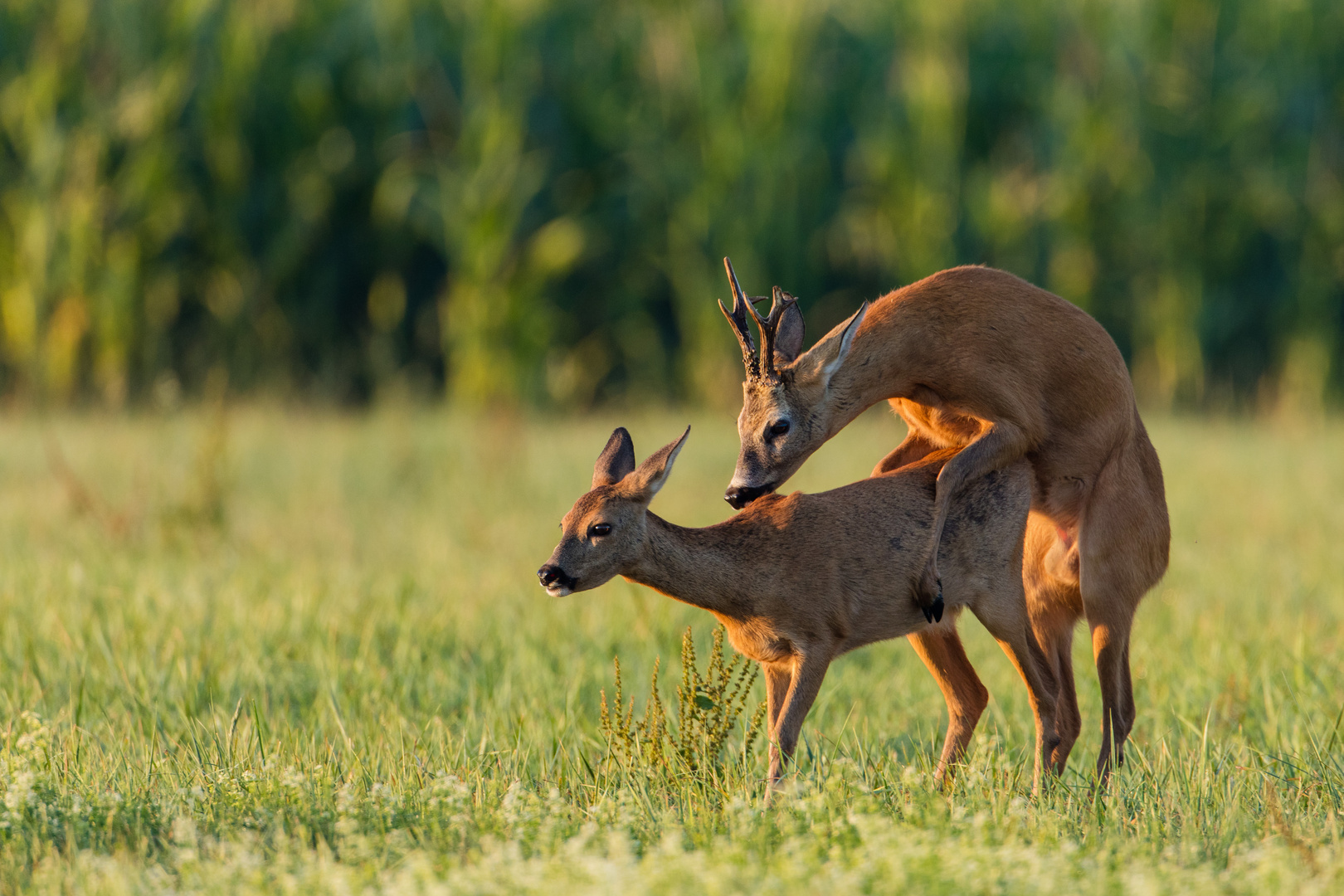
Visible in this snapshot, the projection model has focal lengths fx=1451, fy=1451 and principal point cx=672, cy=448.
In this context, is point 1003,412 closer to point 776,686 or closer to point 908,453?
point 908,453

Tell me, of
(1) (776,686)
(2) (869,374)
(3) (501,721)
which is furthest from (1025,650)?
(3) (501,721)

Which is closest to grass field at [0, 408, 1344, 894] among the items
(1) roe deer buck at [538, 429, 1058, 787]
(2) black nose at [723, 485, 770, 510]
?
(1) roe deer buck at [538, 429, 1058, 787]

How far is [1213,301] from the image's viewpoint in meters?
15.4

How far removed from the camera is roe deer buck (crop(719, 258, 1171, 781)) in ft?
13.5

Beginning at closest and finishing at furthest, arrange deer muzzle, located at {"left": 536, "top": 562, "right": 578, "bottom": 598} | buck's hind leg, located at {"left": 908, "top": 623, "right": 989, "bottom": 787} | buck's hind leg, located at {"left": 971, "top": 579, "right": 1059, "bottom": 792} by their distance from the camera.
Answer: deer muzzle, located at {"left": 536, "top": 562, "right": 578, "bottom": 598}
buck's hind leg, located at {"left": 971, "top": 579, "right": 1059, "bottom": 792}
buck's hind leg, located at {"left": 908, "top": 623, "right": 989, "bottom": 787}

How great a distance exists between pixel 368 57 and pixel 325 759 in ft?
37.4

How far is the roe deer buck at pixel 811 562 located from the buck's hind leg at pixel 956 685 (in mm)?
128

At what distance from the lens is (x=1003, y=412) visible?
4160 millimetres

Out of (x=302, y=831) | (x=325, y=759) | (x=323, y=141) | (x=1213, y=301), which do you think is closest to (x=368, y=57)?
(x=323, y=141)

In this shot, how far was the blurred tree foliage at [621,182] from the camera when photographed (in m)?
13.3

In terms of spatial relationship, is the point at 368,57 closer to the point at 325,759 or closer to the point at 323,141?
the point at 323,141

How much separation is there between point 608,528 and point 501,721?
50.2 inches

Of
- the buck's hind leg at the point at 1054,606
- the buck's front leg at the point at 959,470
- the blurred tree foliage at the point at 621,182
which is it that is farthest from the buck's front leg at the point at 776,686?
the blurred tree foliage at the point at 621,182

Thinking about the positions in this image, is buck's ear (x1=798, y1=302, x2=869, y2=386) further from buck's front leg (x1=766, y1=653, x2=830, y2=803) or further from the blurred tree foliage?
the blurred tree foliage
